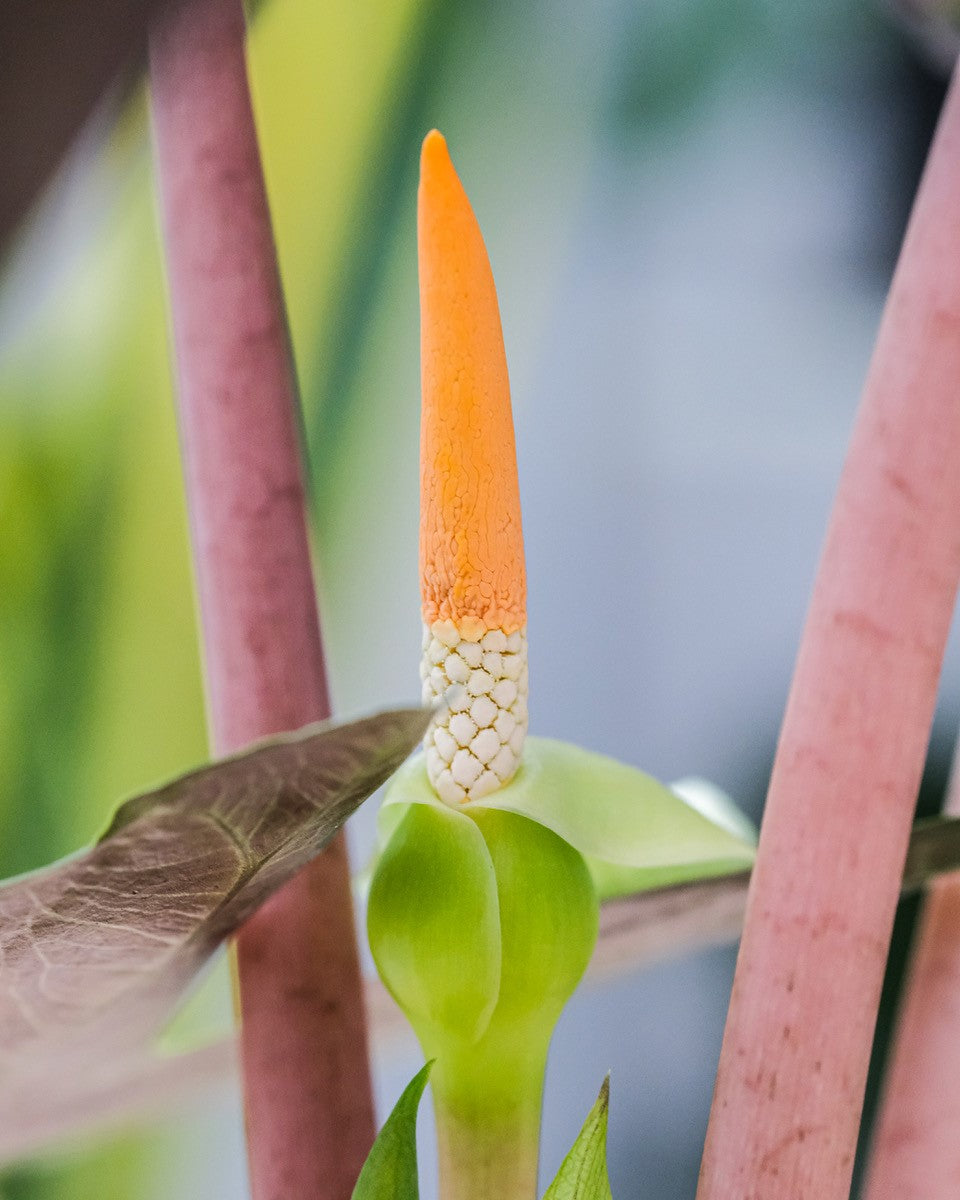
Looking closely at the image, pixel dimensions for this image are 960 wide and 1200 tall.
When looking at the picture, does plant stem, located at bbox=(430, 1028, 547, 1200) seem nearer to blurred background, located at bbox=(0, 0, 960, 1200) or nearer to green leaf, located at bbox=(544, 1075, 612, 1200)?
green leaf, located at bbox=(544, 1075, 612, 1200)

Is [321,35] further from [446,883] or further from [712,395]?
[446,883]

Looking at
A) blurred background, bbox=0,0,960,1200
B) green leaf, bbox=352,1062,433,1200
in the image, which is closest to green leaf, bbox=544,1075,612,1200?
green leaf, bbox=352,1062,433,1200

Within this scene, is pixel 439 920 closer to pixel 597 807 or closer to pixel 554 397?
pixel 597 807

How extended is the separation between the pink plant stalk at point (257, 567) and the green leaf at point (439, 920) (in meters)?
0.03

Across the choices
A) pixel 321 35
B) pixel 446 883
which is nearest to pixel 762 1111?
pixel 446 883

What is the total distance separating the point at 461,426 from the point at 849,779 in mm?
56

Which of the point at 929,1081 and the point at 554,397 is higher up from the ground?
the point at 554,397

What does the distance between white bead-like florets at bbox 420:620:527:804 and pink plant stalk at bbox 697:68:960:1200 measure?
0.10ft

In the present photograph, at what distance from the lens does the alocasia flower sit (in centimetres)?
11

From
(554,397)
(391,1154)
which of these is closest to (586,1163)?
(391,1154)

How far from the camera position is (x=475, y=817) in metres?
0.12

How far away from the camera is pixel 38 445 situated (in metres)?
0.30

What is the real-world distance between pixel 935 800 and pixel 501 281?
18 centimetres

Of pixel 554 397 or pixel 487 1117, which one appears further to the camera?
pixel 554 397
